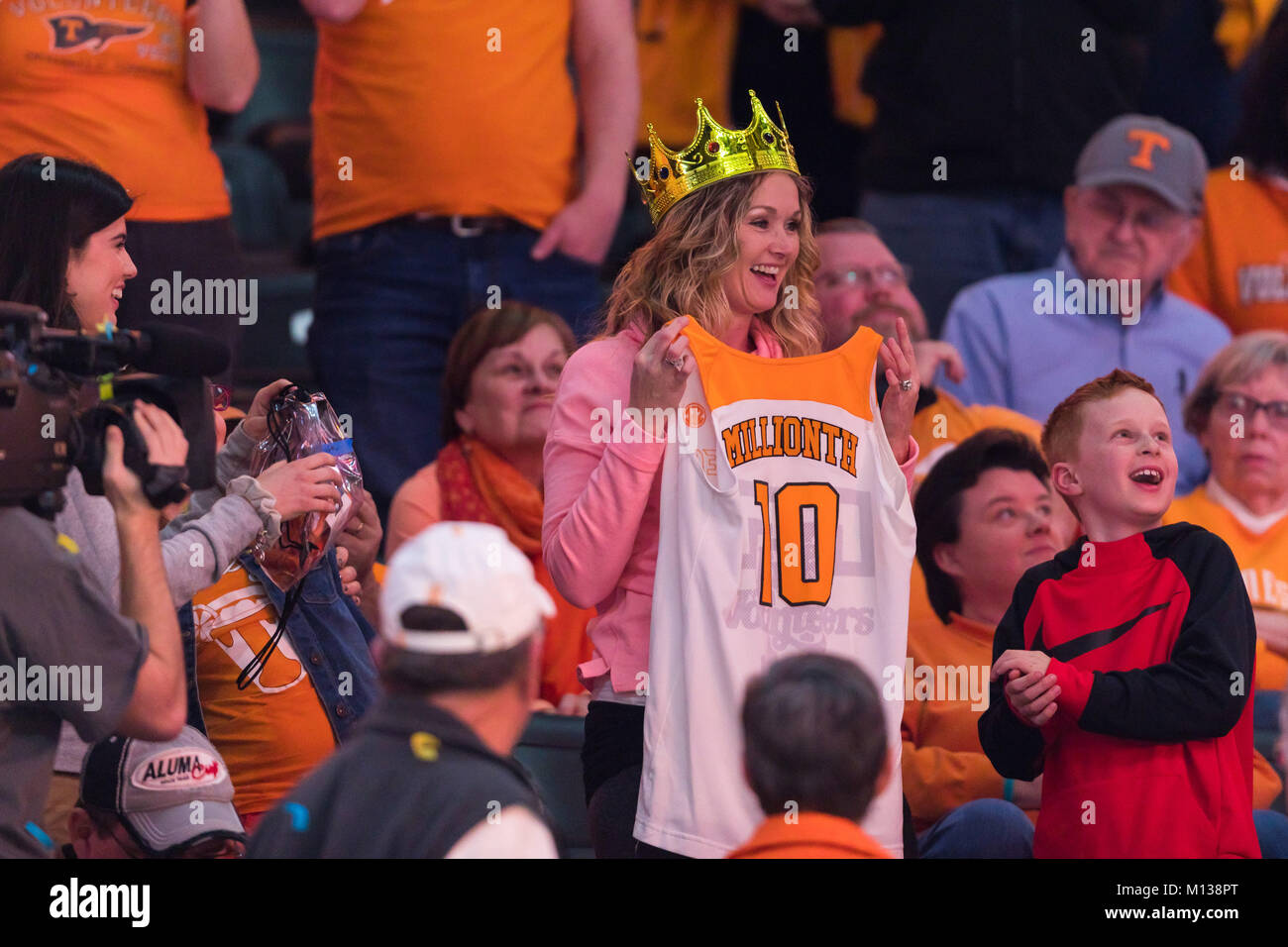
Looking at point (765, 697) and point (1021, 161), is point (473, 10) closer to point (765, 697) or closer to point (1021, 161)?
point (1021, 161)

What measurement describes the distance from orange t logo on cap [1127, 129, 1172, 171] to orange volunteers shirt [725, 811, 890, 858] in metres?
3.29

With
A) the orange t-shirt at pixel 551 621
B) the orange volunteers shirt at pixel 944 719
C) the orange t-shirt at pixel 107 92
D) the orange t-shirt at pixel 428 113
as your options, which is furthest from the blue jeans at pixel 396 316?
the orange volunteers shirt at pixel 944 719

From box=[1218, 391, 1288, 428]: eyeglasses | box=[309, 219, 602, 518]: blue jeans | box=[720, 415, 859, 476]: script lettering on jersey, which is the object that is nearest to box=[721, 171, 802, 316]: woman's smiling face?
box=[720, 415, 859, 476]: script lettering on jersey

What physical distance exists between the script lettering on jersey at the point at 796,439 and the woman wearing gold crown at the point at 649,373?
11 cm

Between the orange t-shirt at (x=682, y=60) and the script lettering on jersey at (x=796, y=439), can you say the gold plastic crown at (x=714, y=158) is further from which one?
the orange t-shirt at (x=682, y=60)

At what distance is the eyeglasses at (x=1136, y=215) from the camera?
→ 5.28m

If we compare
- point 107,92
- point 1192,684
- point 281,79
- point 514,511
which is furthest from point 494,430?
point 281,79

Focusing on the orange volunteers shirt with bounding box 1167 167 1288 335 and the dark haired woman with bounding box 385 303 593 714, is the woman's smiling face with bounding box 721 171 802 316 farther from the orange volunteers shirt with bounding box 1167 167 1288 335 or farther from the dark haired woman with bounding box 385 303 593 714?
the orange volunteers shirt with bounding box 1167 167 1288 335

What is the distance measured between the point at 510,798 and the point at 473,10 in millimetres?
3007

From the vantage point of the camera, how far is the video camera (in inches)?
108

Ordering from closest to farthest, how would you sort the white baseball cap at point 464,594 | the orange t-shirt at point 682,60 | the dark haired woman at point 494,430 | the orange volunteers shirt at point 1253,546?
the white baseball cap at point 464,594 → the dark haired woman at point 494,430 → the orange volunteers shirt at point 1253,546 → the orange t-shirt at point 682,60

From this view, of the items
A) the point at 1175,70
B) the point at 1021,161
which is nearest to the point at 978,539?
the point at 1021,161

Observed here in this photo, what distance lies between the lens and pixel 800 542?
3.25 meters

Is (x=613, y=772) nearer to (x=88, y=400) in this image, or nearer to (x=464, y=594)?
(x=464, y=594)
